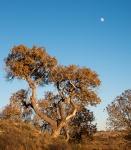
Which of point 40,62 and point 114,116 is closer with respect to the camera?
point 114,116

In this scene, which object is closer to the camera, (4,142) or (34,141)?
(4,142)

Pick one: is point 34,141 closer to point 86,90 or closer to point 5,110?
point 86,90

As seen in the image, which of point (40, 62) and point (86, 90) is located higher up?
point (40, 62)

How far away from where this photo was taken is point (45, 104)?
31906 mm

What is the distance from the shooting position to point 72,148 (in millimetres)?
20859

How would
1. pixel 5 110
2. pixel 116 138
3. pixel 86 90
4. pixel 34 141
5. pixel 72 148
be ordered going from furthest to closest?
pixel 5 110 < pixel 86 90 < pixel 116 138 < pixel 72 148 < pixel 34 141

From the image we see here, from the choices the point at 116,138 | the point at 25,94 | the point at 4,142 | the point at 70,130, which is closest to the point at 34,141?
the point at 4,142

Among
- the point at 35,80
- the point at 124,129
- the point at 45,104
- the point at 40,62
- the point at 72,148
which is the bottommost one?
the point at 72,148

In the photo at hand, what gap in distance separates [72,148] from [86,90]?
10.5m

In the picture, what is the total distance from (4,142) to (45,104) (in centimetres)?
1537

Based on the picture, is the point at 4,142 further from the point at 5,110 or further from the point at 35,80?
the point at 5,110

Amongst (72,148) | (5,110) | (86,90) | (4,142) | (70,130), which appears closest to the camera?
(4,142)

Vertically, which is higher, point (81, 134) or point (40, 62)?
point (40, 62)

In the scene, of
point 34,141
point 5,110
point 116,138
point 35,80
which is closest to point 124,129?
point 116,138
